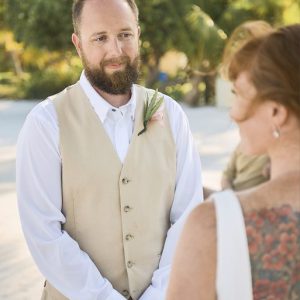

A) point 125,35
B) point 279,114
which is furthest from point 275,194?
point 125,35

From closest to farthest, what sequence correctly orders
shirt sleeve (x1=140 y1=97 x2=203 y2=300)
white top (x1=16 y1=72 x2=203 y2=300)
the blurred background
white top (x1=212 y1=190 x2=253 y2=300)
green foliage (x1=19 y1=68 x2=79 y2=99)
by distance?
1. white top (x1=212 y1=190 x2=253 y2=300)
2. white top (x1=16 y1=72 x2=203 y2=300)
3. shirt sleeve (x1=140 y1=97 x2=203 y2=300)
4. the blurred background
5. green foliage (x1=19 y1=68 x2=79 y2=99)

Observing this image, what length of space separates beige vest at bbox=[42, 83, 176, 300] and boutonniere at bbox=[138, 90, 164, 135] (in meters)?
0.03

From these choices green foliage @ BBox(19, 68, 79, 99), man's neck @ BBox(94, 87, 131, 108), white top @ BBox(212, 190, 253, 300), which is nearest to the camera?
white top @ BBox(212, 190, 253, 300)

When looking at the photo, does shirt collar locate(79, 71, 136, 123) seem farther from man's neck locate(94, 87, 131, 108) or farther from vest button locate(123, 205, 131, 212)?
vest button locate(123, 205, 131, 212)

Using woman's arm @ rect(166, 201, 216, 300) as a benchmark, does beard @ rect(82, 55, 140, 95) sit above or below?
below

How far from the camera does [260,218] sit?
114 cm

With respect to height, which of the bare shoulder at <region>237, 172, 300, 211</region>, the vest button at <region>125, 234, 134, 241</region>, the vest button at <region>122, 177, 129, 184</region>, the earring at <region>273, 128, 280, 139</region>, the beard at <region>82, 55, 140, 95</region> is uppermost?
the earring at <region>273, 128, 280, 139</region>

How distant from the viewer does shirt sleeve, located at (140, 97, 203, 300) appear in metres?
2.20

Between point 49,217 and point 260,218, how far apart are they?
44.3 inches

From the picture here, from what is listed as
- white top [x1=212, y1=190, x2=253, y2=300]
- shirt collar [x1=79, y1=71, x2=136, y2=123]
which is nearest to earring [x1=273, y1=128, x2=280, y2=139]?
white top [x1=212, y1=190, x2=253, y2=300]

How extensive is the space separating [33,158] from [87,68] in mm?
446

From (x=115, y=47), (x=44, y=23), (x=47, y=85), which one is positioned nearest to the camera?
(x=115, y=47)

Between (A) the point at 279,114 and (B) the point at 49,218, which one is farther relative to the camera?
(B) the point at 49,218

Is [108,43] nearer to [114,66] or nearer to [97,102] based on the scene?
[114,66]
